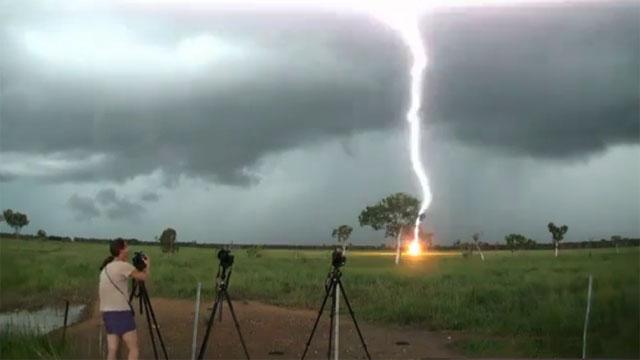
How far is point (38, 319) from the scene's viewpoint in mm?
14219

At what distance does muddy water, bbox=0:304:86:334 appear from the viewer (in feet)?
40.8

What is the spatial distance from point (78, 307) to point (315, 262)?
8135 millimetres

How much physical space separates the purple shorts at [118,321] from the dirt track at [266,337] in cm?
349

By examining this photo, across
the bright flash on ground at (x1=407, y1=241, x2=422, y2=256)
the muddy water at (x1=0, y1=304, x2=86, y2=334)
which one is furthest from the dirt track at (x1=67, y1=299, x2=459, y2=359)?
the bright flash on ground at (x1=407, y1=241, x2=422, y2=256)

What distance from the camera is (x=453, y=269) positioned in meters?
20.4

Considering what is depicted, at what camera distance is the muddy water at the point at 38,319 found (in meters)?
12.4

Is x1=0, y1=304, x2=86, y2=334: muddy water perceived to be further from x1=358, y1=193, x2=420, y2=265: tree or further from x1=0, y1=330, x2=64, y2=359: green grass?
x1=358, y1=193, x2=420, y2=265: tree

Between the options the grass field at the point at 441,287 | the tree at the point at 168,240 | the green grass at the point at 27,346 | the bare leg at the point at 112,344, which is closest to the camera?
the bare leg at the point at 112,344

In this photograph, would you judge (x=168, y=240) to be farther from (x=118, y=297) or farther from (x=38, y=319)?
(x=118, y=297)

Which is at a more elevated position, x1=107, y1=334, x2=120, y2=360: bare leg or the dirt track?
x1=107, y1=334, x2=120, y2=360: bare leg

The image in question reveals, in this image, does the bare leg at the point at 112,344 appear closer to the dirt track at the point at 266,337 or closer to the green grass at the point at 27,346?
the green grass at the point at 27,346

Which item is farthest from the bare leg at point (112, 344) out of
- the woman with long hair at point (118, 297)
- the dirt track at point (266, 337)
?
the dirt track at point (266, 337)

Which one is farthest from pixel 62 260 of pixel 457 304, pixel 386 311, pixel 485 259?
pixel 485 259

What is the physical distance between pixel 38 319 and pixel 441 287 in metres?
8.75
